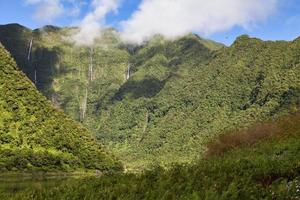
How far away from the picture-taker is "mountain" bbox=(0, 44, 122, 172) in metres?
146

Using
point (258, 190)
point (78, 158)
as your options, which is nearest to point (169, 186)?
point (258, 190)

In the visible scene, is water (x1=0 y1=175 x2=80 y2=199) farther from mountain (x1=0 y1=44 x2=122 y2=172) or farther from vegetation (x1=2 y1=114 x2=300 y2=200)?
mountain (x1=0 y1=44 x2=122 y2=172)

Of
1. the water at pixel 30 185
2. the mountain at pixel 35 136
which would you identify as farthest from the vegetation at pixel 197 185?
the mountain at pixel 35 136

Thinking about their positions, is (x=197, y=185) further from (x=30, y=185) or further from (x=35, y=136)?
(x=35, y=136)

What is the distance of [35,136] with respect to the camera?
161 meters

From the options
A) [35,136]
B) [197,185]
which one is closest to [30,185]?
[197,185]

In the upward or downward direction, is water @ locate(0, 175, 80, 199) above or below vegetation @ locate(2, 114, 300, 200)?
below

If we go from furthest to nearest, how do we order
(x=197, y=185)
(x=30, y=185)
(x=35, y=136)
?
(x=35, y=136), (x=30, y=185), (x=197, y=185)

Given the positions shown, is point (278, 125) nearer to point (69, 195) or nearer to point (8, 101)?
point (69, 195)

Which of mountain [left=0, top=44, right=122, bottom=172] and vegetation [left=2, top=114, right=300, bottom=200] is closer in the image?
vegetation [left=2, top=114, right=300, bottom=200]

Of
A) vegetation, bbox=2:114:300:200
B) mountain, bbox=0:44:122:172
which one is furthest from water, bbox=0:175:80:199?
mountain, bbox=0:44:122:172

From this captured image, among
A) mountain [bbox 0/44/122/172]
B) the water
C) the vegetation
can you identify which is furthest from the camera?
mountain [bbox 0/44/122/172]

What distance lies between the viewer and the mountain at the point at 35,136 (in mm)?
146125

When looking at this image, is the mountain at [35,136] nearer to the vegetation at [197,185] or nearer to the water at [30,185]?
the water at [30,185]
